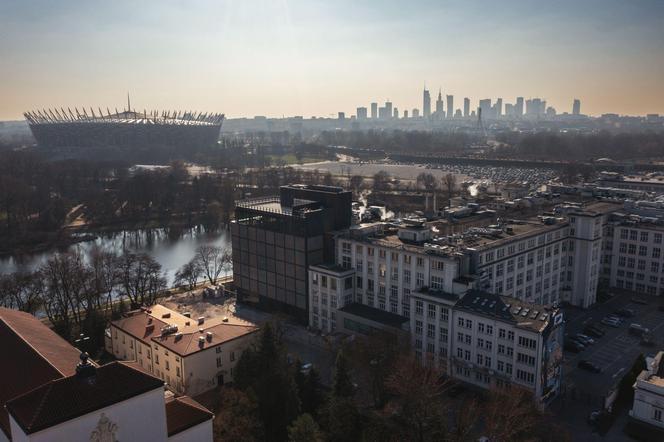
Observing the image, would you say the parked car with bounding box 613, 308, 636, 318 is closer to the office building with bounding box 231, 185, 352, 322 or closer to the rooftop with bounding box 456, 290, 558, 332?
the rooftop with bounding box 456, 290, 558, 332

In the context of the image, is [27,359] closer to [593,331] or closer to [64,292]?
[64,292]

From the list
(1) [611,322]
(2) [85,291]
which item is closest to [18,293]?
(2) [85,291]

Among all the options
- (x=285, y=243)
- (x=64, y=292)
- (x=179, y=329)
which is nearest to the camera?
(x=179, y=329)

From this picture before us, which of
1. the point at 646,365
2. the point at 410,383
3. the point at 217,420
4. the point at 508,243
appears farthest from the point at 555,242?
the point at 217,420

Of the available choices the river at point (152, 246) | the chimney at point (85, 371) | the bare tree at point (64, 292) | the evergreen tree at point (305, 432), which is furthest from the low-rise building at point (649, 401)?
the river at point (152, 246)

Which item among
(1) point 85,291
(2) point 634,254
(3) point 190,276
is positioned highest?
(2) point 634,254

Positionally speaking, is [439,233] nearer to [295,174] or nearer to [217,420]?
[217,420]
